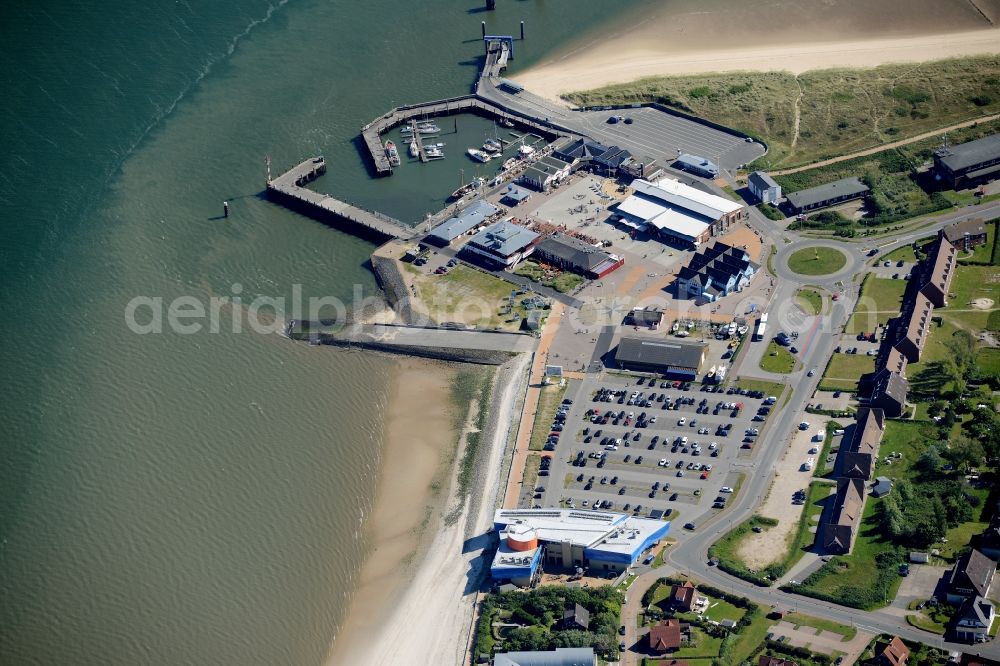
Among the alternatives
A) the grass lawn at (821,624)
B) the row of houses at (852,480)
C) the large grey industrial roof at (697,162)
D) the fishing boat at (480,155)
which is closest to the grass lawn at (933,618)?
the grass lawn at (821,624)

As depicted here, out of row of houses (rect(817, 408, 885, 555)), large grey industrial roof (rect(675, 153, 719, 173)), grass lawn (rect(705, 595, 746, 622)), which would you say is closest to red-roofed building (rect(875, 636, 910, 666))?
grass lawn (rect(705, 595, 746, 622))

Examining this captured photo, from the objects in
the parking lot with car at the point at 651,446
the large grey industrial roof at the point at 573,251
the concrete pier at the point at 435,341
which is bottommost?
the parking lot with car at the point at 651,446

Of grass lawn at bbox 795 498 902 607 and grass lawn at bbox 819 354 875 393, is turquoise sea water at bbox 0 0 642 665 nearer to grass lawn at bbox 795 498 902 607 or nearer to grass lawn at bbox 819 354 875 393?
grass lawn at bbox 795 498 902 607

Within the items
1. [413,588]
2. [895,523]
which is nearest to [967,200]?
[895,523]

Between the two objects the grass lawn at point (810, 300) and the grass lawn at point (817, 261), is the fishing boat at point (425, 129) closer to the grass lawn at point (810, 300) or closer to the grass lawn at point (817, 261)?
the grass lawn at point (817, 261)

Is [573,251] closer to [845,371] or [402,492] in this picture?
[845,371]

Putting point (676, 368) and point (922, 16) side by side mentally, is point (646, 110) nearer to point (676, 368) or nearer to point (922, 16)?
point (922, 16)
